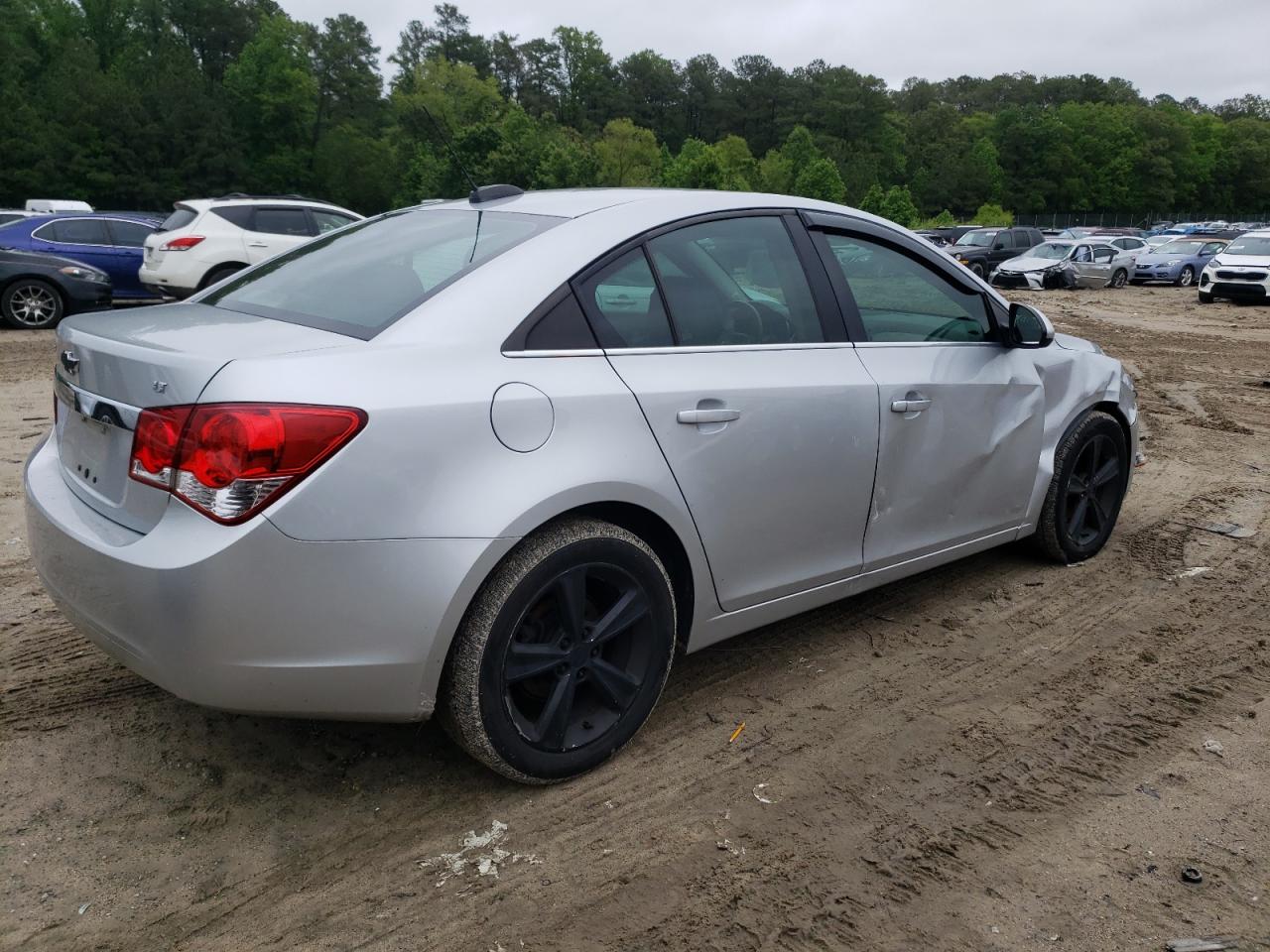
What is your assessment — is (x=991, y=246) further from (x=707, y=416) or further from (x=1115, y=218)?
(x=1115, y=218)

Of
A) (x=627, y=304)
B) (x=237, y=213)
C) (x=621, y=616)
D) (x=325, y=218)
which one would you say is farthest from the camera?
(x=325, y=218)

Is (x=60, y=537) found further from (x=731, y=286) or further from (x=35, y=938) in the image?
(x=731, y=286)

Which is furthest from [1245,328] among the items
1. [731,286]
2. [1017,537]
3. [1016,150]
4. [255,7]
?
[1016,150]

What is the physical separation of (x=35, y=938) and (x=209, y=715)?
3.44 ft

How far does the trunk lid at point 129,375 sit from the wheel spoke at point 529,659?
0.91m

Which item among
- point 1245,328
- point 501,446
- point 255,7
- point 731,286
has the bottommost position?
point 1245,328

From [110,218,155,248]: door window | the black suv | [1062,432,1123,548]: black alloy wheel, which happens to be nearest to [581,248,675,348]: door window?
[1062,432,1123,548]: black alloy wheel

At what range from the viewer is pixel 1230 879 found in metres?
2.65

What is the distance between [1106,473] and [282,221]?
1192 cm

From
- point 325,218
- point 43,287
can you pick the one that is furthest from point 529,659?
point 325,218

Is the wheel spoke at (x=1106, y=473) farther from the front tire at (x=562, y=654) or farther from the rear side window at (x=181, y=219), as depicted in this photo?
the rear side window at (x=181, y=219)

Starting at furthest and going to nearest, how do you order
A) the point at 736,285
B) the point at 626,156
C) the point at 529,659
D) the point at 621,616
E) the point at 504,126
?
the point at 626,156
the point at 504,126
the point at 736,285
the point at 621,616
the point at 529,659

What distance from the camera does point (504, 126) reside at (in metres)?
70.8

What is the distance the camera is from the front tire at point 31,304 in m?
13.1
